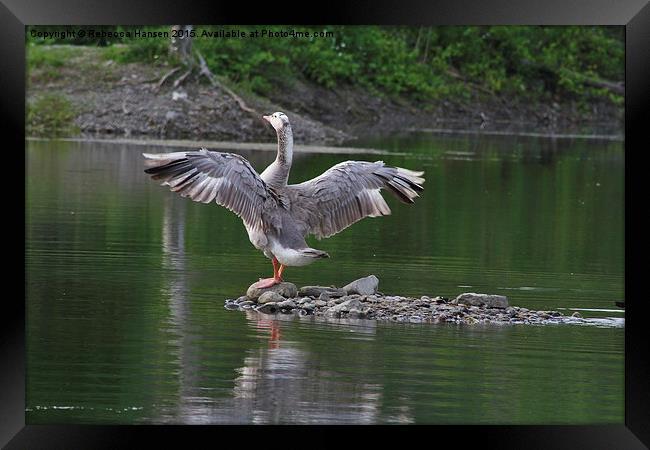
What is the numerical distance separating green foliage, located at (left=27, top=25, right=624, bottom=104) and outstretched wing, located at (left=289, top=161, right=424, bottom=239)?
31950 millimetres

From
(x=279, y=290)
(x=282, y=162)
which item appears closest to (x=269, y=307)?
(x=279, y=290)

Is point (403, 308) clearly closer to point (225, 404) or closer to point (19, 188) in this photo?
point (225, 404)

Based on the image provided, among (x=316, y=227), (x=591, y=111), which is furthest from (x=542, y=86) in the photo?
(x=316, y=227)

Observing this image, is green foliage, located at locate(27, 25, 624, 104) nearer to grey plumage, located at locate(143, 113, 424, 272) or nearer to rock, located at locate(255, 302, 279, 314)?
grey plumage, located at locate(143, 113, 424, 272)

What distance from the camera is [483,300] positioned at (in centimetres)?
1310

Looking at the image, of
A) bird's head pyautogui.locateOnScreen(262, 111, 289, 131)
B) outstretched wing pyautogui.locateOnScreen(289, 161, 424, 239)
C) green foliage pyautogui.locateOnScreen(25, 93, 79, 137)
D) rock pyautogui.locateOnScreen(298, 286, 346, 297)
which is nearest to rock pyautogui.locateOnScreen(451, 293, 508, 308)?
rock pyautogui.locateOnScreen(298, 286, 346, 297)

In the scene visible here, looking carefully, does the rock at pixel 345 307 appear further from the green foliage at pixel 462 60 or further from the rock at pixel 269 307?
the green foliage at pixel 462 60

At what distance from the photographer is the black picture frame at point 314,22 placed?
25.8 ft

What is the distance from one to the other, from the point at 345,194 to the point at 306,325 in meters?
2.41

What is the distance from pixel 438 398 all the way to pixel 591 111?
48.6m

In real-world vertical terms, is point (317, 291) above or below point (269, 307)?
above

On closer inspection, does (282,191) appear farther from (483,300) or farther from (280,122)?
(483,300)

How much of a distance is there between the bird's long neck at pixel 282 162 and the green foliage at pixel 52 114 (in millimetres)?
23511

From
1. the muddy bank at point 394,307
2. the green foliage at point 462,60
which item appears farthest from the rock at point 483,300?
the green foliage at point 462,60
